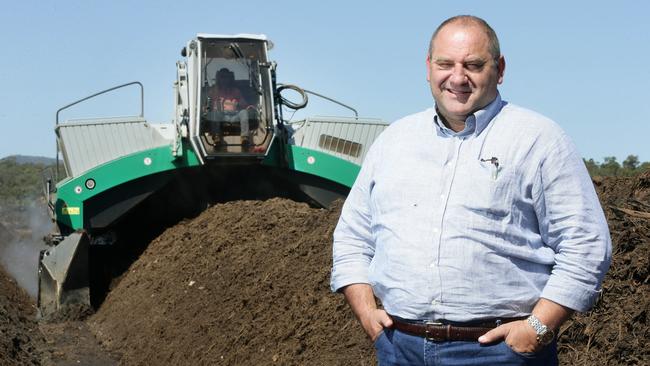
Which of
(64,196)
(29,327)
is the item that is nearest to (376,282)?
(29,327)

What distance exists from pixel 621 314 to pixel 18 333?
6.88 metres

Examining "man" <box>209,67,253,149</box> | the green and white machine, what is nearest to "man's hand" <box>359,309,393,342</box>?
the green and white machine

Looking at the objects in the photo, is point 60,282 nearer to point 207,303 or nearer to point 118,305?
point 118,305

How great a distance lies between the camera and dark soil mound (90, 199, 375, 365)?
26.9ft

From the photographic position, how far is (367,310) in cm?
364

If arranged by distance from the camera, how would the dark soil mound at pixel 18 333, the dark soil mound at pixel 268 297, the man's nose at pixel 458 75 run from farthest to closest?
1. the dark soil mound at pixel 18 333
2. the dark soil mound at pixel 268 297
3. the man's nose at pixel 458 75

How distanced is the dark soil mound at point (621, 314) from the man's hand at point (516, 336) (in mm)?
2871

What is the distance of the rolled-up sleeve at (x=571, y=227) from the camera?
3.23 metres

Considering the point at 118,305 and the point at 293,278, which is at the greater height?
the point at 293,278

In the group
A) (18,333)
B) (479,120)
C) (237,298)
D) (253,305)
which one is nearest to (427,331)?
(479,120)

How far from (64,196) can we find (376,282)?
11.3m

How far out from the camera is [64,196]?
14.2m

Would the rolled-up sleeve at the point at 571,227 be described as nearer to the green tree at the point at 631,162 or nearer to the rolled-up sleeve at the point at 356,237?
the rolled-up sleeve at the point at 356,237

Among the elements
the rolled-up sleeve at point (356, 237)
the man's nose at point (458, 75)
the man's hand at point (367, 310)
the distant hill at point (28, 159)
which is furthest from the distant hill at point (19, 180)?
the man's nose at point (458, 75)
